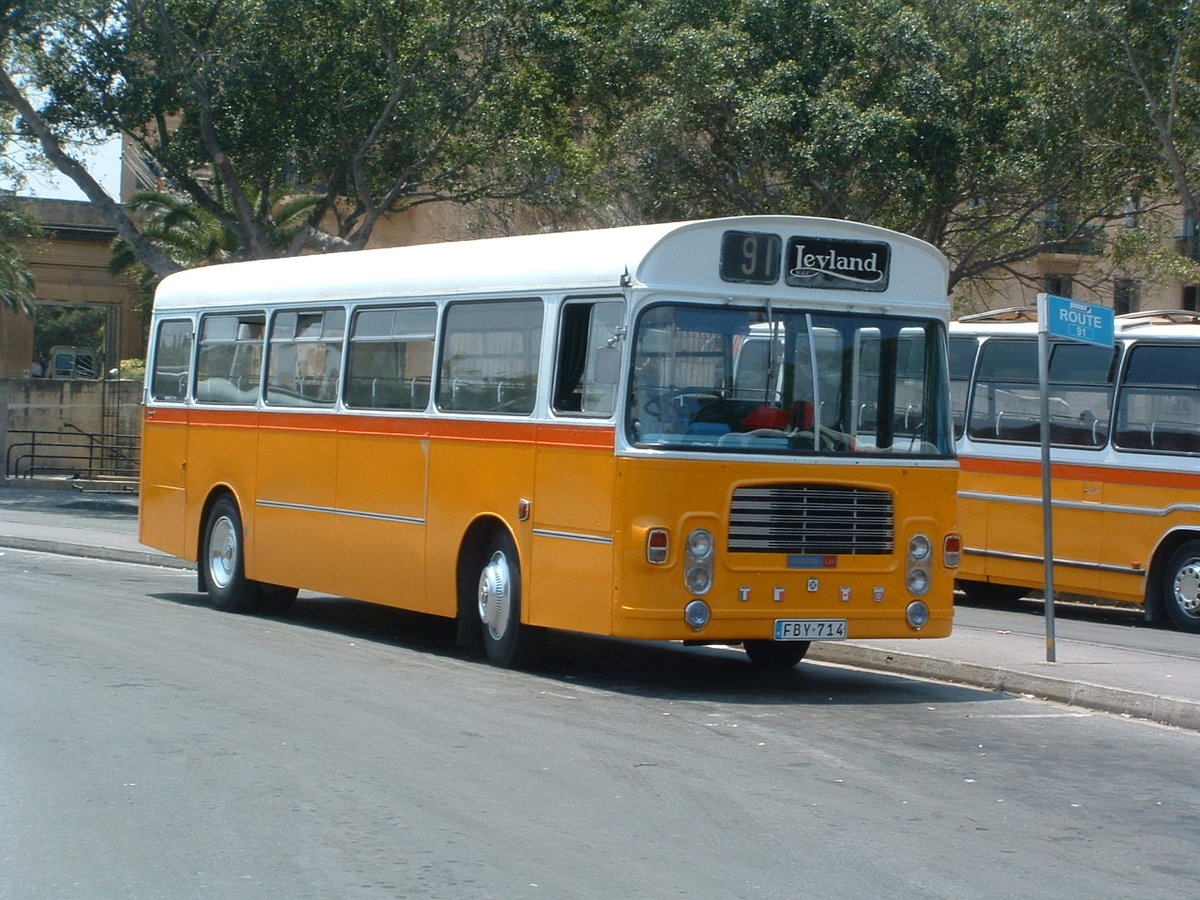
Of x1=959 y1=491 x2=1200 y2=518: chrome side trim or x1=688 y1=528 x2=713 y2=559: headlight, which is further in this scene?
x1=959 y1=491 x2=1200 y2=518: chrome side trim

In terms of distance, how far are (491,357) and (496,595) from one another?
1708 millimetres

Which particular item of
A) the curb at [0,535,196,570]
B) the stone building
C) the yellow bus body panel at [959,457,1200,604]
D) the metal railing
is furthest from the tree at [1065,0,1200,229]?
the stone building

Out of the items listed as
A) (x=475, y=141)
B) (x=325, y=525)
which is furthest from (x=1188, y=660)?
(x=475, y=141)

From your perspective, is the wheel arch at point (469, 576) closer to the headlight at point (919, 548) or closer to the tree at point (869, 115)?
the headlight at point (919, 548)

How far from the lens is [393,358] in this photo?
42.6 feet

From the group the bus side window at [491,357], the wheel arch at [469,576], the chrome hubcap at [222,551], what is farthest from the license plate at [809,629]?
the chrome hubcap at [222,551]

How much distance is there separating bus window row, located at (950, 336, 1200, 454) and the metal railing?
2324 cm

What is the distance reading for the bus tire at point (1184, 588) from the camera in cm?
1592

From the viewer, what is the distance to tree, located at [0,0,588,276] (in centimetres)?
2627

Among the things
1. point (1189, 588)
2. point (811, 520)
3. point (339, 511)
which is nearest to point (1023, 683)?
point (811, 520)

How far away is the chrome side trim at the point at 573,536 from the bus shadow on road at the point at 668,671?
1034 mm

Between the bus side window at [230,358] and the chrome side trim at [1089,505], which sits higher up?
the bus side window at [230,358]

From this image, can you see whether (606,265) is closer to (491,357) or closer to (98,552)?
(491,357)

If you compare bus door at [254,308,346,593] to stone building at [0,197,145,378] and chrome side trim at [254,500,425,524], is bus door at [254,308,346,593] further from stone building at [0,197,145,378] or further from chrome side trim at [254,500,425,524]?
stone building at [0,197,145,378]
